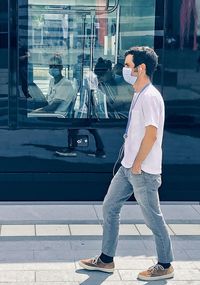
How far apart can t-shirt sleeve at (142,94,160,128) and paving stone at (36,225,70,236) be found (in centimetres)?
175

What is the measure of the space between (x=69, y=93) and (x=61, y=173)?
0.77 meters

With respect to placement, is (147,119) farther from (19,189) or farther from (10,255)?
(19,189)

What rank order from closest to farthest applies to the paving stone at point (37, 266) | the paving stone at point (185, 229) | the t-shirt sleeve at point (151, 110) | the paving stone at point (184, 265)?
the t-shirt sleeve at point (151, 110) < the paving stone at point (37, 266) < the paving stone at point (184, 265) < the paving stone at point (185, 229)

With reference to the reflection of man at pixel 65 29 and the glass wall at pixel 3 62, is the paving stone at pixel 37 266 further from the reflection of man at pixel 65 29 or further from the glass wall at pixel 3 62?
the reflection of man at pixel 65 29

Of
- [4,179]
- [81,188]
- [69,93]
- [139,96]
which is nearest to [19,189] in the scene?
[4,179]

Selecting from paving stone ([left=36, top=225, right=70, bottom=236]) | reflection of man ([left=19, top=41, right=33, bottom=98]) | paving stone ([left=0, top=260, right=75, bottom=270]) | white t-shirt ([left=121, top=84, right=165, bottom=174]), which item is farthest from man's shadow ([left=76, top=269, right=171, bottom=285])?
reflection of man ([left=19, top=41, right=33, bottom=98])

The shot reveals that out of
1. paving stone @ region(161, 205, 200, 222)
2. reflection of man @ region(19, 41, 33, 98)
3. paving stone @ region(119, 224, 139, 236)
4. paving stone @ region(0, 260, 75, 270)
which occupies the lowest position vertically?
paving stone @ region(0, 260, 75, 270)

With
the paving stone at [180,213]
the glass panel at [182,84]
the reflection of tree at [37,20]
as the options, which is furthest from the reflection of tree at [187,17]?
the paving stone at [180,213]

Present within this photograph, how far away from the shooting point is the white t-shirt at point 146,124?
466cm

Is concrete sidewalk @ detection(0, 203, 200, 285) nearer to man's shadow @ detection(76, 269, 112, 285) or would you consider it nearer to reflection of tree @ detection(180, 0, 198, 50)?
man's shadow @ detection(76, 269, 112, 285)

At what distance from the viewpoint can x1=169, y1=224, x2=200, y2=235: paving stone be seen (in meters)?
6.15

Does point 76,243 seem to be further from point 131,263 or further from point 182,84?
point 182,84

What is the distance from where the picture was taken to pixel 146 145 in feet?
15.3

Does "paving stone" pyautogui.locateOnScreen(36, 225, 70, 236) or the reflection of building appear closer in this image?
"paving stone" pyautogui.locateOnScreen(36, 225, 70, 236)
